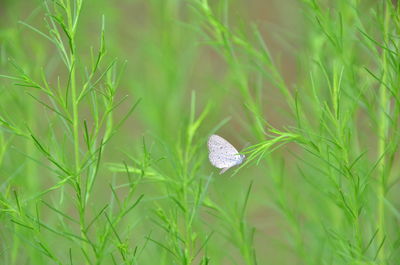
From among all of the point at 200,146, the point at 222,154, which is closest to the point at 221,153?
the point at 222,154

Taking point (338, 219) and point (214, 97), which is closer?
point (338, 219)

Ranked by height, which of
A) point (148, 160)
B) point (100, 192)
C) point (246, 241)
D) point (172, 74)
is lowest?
point (100, 192)

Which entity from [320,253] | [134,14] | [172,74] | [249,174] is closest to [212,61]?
[134,14]

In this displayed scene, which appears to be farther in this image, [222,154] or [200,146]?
[200,146]

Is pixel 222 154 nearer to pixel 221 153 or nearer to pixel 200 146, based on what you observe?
pixel 221 153

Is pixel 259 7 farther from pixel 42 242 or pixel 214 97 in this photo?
pixel 42 242
